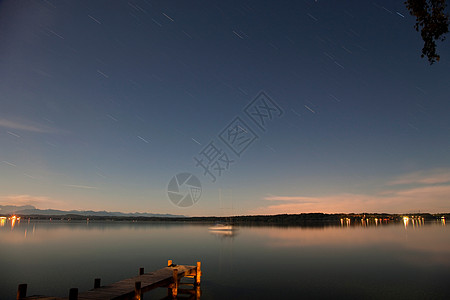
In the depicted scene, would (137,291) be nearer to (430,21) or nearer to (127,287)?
(127,287)

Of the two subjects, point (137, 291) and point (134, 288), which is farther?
point (134, 288)

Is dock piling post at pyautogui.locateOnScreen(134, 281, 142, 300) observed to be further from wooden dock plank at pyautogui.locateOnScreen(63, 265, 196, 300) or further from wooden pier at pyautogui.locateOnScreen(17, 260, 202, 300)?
A: wooden dock plank at pyautogui.locateOnScreen(63, 265, 196, 300)

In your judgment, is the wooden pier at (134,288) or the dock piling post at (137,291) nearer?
the wooden pier at (134,288)

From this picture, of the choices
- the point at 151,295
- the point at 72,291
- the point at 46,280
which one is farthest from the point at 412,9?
the point at 46,280

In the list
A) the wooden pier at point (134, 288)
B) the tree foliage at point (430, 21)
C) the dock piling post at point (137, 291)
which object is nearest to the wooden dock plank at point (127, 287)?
the wooden pier at point (134, 288)

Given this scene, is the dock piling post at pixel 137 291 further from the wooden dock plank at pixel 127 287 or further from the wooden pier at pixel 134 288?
the wooden dock plank at pixel 127 287

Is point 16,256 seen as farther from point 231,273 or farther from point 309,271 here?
point 309,271

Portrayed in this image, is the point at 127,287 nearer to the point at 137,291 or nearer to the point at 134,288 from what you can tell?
the point at 134,288

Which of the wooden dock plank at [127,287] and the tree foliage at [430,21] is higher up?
the tree foliage at [430,21]

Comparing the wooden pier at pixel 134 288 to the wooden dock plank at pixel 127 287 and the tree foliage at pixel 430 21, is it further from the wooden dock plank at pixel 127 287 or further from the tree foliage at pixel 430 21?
the tree foliage at pixel 430 21

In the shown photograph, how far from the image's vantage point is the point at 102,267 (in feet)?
146

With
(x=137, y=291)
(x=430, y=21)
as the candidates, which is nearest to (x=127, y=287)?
(x=137, y=291)

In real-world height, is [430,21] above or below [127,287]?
above

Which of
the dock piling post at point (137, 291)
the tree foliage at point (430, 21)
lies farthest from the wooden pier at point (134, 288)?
the tree foliage at point (430, 21)
